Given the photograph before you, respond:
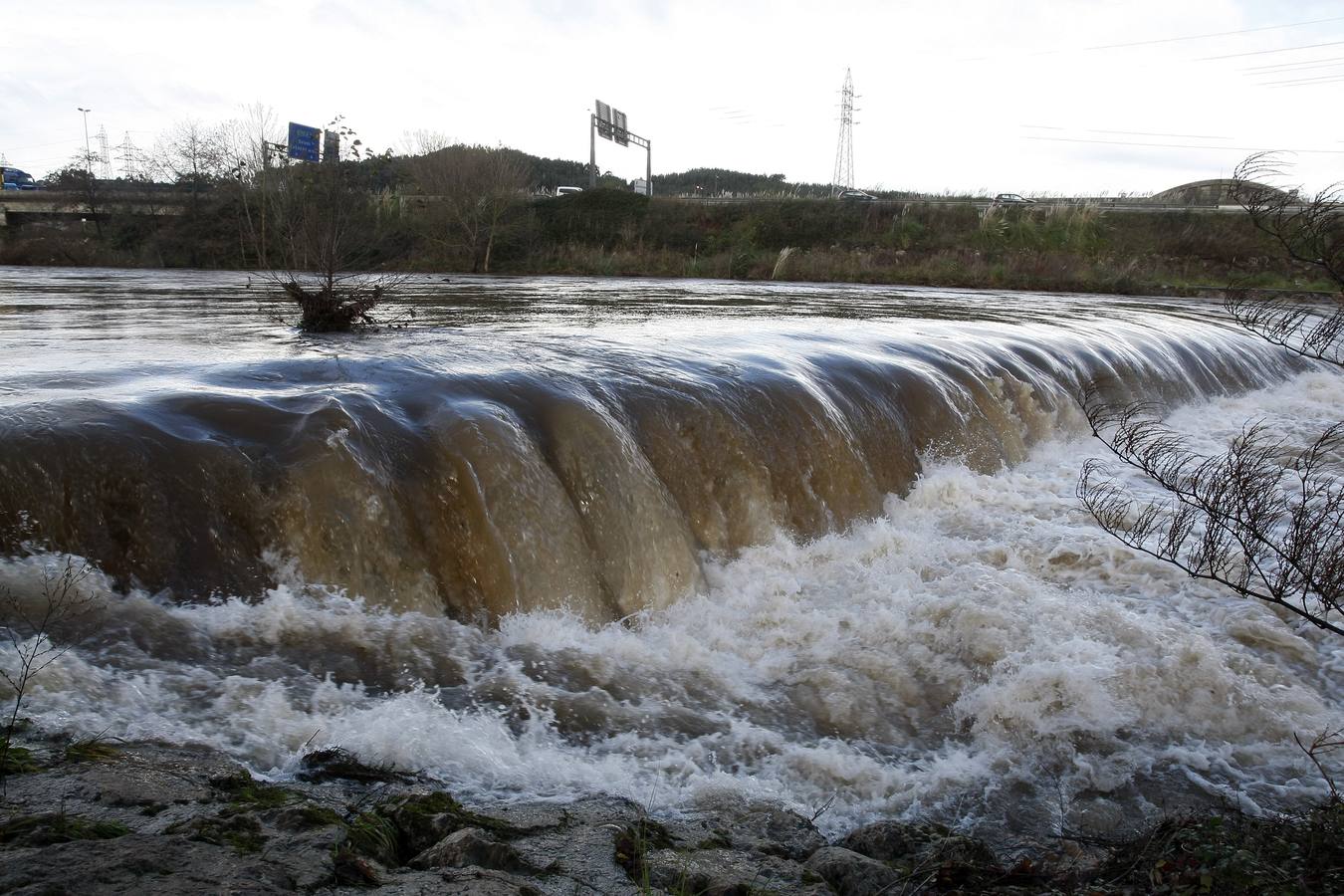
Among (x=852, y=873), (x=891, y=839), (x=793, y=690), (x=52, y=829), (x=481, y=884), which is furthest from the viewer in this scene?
(x=793, y=690)

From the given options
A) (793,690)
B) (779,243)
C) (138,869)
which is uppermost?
(779,243)

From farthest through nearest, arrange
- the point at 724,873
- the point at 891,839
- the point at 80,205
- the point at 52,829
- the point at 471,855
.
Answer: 1. the point at 80,205
2. the point at 891,839
3. the point at 724,873
4. the point at 471,855
5. the point at 52,829

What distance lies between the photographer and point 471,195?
3947 cm

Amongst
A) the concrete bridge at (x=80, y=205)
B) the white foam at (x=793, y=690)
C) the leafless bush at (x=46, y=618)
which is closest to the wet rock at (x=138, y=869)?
the white foam at (x=793, y=690)

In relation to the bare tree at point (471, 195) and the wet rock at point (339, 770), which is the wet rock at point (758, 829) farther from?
the bare tree at point (471, 195)

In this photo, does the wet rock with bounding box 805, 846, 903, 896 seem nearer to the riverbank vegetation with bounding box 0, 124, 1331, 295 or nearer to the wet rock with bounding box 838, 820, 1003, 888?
the wet rock with bounding box 838, 820, 1003, 888

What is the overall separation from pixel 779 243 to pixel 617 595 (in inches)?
1674

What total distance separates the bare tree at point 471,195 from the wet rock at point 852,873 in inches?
1439

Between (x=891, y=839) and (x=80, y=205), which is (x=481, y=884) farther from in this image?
(x=80, y=205)

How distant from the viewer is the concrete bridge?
44875 mm

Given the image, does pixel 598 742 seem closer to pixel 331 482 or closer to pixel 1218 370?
pixel 331 482

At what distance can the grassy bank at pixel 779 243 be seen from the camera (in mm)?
34031

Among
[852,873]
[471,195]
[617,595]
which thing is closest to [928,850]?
[852,873]

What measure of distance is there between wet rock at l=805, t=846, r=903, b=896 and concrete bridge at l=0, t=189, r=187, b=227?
48718 mm
